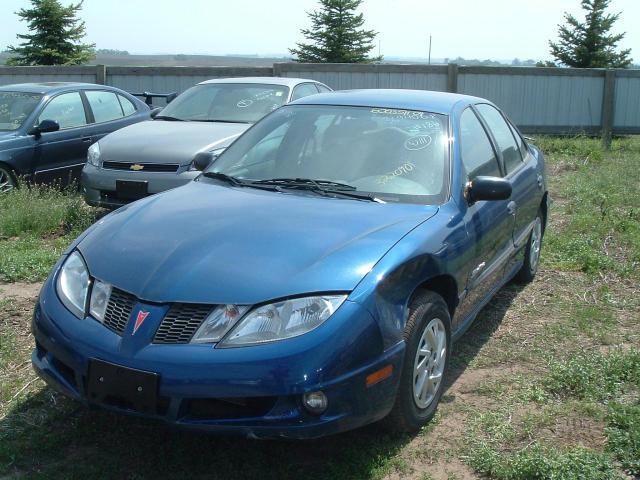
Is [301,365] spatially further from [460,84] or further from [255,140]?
[460,84]

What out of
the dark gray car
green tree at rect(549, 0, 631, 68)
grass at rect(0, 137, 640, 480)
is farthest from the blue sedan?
green tree at rect(549, 0, 631, 68)

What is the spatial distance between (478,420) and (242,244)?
148cm

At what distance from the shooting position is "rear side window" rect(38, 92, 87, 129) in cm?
932

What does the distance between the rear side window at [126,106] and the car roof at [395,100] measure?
594 cm

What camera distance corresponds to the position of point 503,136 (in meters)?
5.62

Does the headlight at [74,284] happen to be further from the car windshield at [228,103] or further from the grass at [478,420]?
the car windshield at [228,103]

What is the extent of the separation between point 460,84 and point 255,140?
→ 42.2ft

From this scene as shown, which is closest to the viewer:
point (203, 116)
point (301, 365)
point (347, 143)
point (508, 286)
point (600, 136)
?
point (301, 365)

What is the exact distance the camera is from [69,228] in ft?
25.4

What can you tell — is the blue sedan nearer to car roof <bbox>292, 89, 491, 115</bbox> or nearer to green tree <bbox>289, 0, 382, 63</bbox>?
car roof <bbox>292, 89, 491, 115</bbox>

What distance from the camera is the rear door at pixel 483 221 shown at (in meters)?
4.36

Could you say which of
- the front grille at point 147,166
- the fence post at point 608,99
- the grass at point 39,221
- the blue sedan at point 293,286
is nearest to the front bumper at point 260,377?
the blue sedan at point 293,286

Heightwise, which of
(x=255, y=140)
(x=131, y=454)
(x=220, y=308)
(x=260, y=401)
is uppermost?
(x=255, y=140)

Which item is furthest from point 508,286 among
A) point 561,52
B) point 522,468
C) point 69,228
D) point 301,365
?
point 561,52
